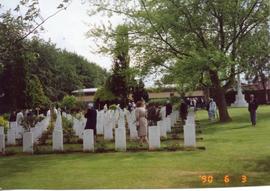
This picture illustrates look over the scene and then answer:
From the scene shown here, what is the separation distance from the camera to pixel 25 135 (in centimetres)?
980

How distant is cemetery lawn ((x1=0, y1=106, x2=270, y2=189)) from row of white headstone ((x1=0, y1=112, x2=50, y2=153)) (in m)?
0.38

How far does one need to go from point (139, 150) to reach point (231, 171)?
3651 mm

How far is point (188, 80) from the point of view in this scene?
13.1 m

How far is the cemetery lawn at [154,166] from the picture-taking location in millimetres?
5426

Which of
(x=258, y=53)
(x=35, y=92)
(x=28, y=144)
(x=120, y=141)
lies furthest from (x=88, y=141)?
(x=258, y=53)

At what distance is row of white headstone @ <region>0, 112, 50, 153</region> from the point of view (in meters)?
9.69

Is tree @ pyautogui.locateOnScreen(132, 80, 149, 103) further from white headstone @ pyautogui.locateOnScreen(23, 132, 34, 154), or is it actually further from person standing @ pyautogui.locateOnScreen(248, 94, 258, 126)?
person standing @ pyautogui.locateOnScreen(248, 94, 258, 126)

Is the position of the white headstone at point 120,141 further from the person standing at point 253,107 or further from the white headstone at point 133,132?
the person standing at point 253,107

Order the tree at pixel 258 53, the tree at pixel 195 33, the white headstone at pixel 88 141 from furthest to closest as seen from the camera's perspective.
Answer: the tree at pixel 195 33 → the tree at pixel 258 53 → the white headstone at pixel 88 141

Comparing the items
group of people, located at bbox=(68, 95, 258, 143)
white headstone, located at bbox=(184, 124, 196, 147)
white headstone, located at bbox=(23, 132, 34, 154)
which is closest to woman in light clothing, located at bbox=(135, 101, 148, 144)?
group of people, located at bbox=(68, 95, 258, 143)

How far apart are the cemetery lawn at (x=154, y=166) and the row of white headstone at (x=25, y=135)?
380mm

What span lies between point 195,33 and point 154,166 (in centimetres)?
834

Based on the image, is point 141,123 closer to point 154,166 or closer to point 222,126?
point 222,126

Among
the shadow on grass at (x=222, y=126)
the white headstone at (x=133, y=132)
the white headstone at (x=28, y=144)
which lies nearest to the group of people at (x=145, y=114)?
the shadow on grass at (x=222, y=126)
